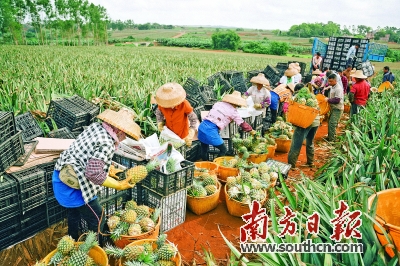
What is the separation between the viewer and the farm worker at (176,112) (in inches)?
172

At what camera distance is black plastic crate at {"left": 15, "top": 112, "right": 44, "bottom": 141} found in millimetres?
4090

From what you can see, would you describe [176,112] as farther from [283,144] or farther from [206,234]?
[283,144]

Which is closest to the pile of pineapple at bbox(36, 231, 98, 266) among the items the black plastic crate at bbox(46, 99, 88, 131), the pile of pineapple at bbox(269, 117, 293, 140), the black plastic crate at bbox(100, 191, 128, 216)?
the black plastic crate at bbox(100, 191, 128, 216)

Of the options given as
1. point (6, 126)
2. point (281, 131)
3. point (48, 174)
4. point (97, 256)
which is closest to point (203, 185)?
point (97, 256)

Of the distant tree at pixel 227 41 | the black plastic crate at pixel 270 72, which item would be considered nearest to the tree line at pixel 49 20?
the distant tree at pixel 227 41

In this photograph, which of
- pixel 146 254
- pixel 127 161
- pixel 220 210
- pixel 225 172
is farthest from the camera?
pixel 225 172

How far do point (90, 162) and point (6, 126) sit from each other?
1.29 metres

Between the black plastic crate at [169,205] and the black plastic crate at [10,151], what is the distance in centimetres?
158

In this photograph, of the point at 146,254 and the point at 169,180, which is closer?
the point at 146,254

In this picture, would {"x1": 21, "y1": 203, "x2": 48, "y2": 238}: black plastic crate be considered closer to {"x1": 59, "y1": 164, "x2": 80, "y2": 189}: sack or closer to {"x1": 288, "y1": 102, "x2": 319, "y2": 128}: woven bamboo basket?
{"x1": 59, "y1": 164, "x2": 80, "y2": 189}: sack

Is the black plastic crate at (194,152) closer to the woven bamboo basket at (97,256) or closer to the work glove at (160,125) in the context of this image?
the work glove at (160,125)

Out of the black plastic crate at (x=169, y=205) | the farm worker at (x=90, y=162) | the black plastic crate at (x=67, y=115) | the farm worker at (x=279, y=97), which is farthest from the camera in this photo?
the farm worker at (x=279, y=97)

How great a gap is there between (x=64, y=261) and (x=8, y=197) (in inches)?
38.2

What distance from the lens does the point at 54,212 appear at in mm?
3539
